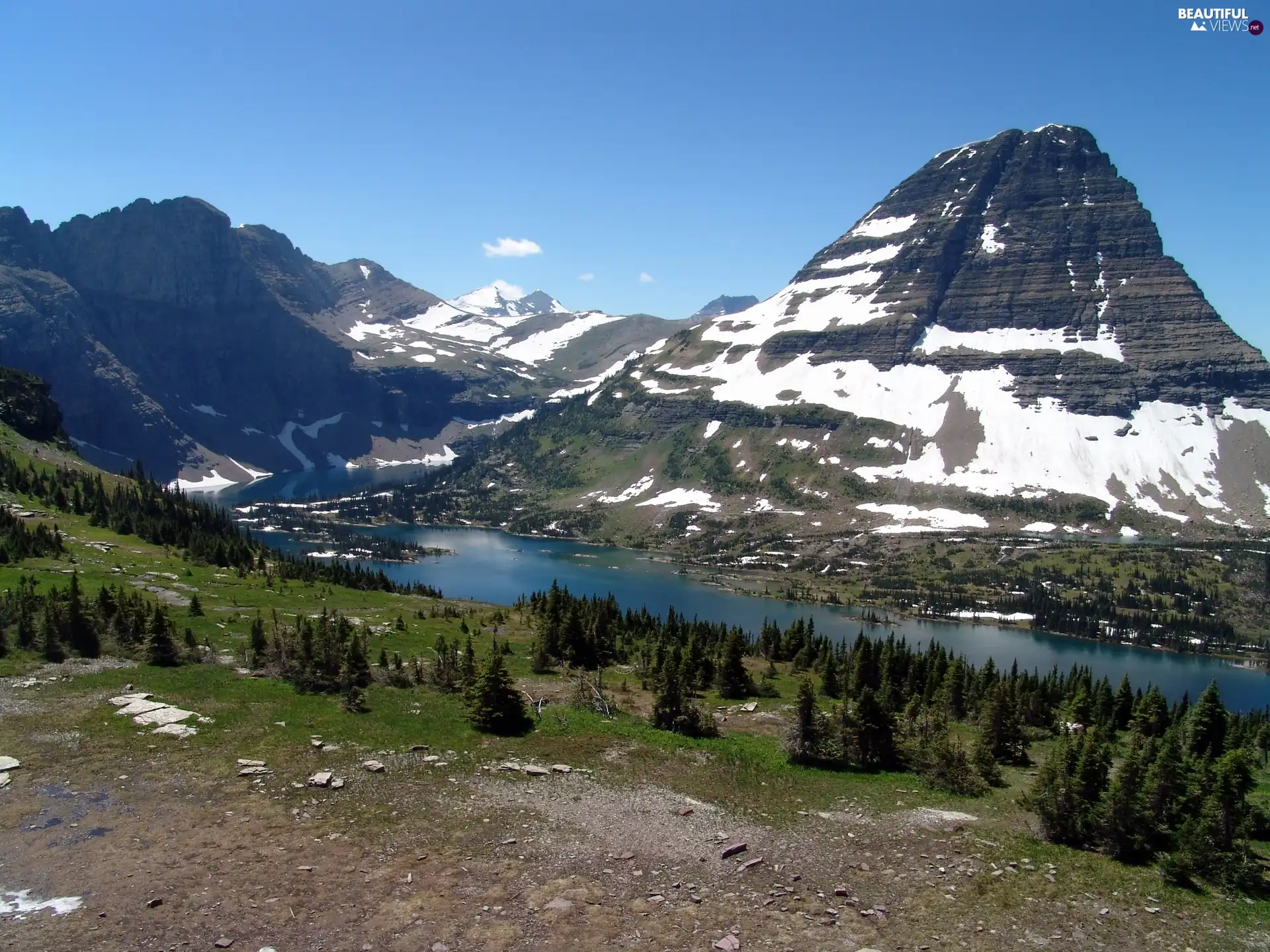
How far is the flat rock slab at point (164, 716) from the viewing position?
34156 mm

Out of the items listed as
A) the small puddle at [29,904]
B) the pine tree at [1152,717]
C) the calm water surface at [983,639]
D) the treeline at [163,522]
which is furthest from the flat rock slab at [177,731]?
the calm water surface at [983,639]

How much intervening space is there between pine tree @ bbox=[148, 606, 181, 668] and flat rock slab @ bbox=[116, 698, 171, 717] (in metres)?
7.08

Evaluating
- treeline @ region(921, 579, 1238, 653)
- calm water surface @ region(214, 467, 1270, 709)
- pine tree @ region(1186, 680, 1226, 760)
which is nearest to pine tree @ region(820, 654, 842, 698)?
pine tree @ region(1186, 680, 1226, 760)

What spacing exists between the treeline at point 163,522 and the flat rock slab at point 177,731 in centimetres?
5917

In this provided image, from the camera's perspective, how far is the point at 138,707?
117 ft

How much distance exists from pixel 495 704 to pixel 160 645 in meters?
20.3

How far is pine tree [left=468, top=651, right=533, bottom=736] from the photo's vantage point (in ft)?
124

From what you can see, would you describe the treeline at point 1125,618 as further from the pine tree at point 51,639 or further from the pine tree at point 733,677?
the pine tree at point 51,639

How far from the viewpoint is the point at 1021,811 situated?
33375mm

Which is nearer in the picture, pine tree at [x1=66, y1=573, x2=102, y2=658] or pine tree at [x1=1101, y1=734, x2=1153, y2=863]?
pine tree at [x1=1101, y1=734, x2=1153, y2=863]

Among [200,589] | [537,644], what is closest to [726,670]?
[537,644]

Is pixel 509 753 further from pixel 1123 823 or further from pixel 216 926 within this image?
pixel 1123 823

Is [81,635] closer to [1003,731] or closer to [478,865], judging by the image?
[478,865]

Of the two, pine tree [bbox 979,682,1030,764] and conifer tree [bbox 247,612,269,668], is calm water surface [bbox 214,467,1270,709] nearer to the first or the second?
pine tree [bbox 979,682,1030,764]
